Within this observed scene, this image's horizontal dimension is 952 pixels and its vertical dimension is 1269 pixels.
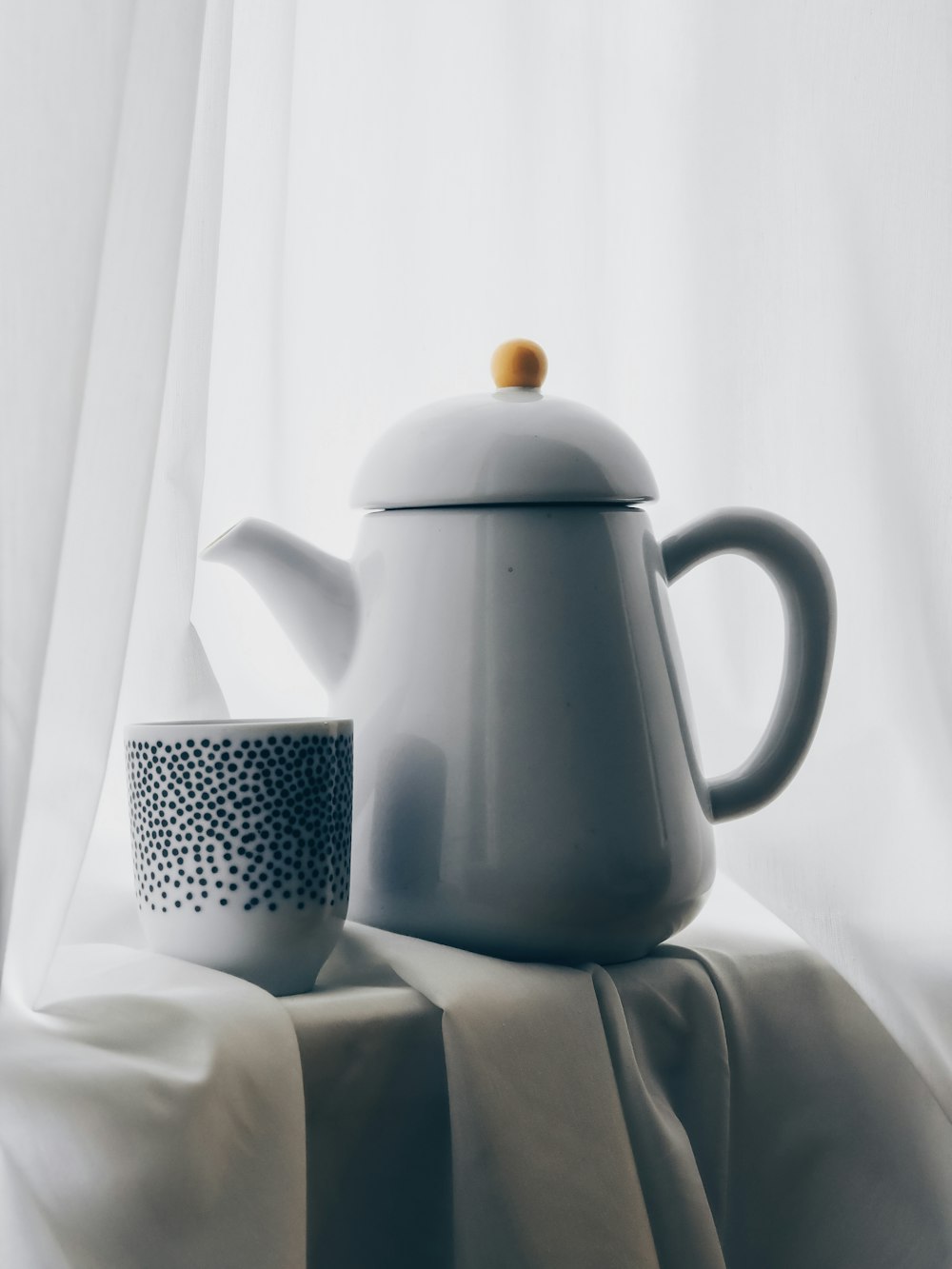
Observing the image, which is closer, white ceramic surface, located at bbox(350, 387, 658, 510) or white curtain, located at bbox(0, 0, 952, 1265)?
white ceramic surface, located at bbox(350, 387, 658, 510)

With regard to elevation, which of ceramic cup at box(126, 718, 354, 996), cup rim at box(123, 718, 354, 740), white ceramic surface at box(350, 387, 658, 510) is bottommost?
ceramic cup at box(126, 718, 354, 996)

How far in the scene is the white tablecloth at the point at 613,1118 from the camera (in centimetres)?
39

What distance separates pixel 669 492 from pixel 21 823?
476 millimetres

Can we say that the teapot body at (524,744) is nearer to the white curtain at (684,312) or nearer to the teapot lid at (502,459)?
the teapot lid at (502,459)

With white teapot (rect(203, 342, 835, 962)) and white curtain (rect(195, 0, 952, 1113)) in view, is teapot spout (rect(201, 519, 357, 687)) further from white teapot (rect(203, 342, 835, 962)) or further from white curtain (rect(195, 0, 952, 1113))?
white curtain (rect(195, 0, 952, 1113))

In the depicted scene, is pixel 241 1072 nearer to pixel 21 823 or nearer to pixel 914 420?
pixel 21 823

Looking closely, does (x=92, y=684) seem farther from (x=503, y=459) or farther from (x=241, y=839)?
(x=503, y=459)

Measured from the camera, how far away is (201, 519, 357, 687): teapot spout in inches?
18.5

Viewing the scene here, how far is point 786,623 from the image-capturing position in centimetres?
51

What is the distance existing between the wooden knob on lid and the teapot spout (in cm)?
11

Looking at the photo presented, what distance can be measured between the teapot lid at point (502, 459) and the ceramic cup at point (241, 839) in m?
0.11

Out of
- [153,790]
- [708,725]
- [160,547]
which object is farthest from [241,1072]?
[708,725]

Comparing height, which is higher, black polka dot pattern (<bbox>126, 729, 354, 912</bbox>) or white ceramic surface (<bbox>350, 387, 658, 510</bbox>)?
white ceramic surface (<bbox>350, 387, 658, 510</bbox>)

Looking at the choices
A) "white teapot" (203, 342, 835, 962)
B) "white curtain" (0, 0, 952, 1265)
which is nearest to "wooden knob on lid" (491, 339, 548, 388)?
"white teapot" (203, 342, 835, 962)
